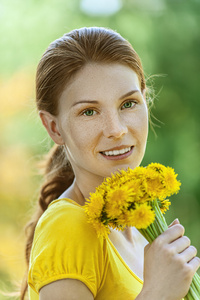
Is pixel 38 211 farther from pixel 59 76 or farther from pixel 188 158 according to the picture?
pixel 188 158

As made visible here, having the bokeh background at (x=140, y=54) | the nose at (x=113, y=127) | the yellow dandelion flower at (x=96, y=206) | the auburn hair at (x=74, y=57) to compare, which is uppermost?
the bokeh background at (x=140, y=54)

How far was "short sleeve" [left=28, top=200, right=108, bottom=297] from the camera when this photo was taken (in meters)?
1.14

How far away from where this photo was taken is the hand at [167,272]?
44.3 inches

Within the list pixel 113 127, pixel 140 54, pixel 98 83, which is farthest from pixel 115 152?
pixel 140 54

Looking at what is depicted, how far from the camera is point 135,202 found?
1.08 meters

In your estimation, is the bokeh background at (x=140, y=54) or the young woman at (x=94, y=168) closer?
the young woman at (x=94, y=168)

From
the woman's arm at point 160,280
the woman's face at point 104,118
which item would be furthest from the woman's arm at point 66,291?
the woman's face at point 104,118

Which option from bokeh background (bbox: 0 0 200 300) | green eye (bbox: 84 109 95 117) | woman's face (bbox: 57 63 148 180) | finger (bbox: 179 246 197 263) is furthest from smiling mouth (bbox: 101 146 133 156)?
bokeh background (bbox: 0 0 200 300)

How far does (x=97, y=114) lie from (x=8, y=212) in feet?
15.6

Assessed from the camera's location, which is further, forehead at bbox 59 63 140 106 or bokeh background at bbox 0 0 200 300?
bokeh background at bbox 0 0 200 300

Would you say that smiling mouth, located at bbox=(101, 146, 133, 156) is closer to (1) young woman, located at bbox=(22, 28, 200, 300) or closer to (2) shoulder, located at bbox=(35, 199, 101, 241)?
(1) young woman, located at bbox=(22, 28, 200, 300)

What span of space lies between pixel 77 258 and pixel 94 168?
0.92ft

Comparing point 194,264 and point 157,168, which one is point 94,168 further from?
point 194,264

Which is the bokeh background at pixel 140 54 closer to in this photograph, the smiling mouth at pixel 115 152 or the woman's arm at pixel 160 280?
the smiling mouth at pixel 115 152
